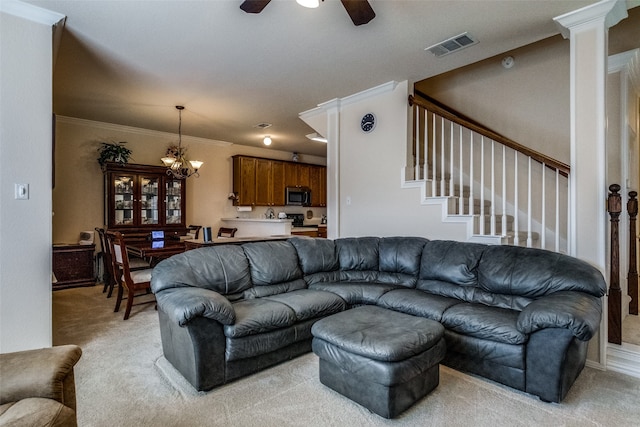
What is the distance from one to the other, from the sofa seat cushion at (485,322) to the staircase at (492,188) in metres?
1.09

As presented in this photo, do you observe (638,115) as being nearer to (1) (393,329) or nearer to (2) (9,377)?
(1) (393,329)

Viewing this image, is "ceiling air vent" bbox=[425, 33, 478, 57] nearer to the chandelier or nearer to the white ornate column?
the white ornate column

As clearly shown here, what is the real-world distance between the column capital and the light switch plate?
4.39 meters

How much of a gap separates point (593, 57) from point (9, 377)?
403 cm

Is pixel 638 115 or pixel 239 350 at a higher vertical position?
pixel 638 115

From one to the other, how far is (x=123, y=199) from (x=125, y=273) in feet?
8.57

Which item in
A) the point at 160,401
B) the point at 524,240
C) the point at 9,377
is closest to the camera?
the point at 9,377

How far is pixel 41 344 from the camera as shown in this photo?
106 inches

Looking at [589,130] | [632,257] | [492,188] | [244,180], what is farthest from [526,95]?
[244,180]

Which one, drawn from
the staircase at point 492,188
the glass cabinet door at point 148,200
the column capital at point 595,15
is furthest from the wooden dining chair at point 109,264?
the column capital at point 595,15

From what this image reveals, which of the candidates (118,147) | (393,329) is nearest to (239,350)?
(393,329)

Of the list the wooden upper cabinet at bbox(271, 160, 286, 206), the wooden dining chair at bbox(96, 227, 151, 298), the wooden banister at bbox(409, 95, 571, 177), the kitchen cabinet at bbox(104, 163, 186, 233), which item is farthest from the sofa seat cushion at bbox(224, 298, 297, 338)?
the wooden upper cabinet at bbox(271, 160, 286, 206)

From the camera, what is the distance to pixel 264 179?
7.68 meters

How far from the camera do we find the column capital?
2576 millimetres
